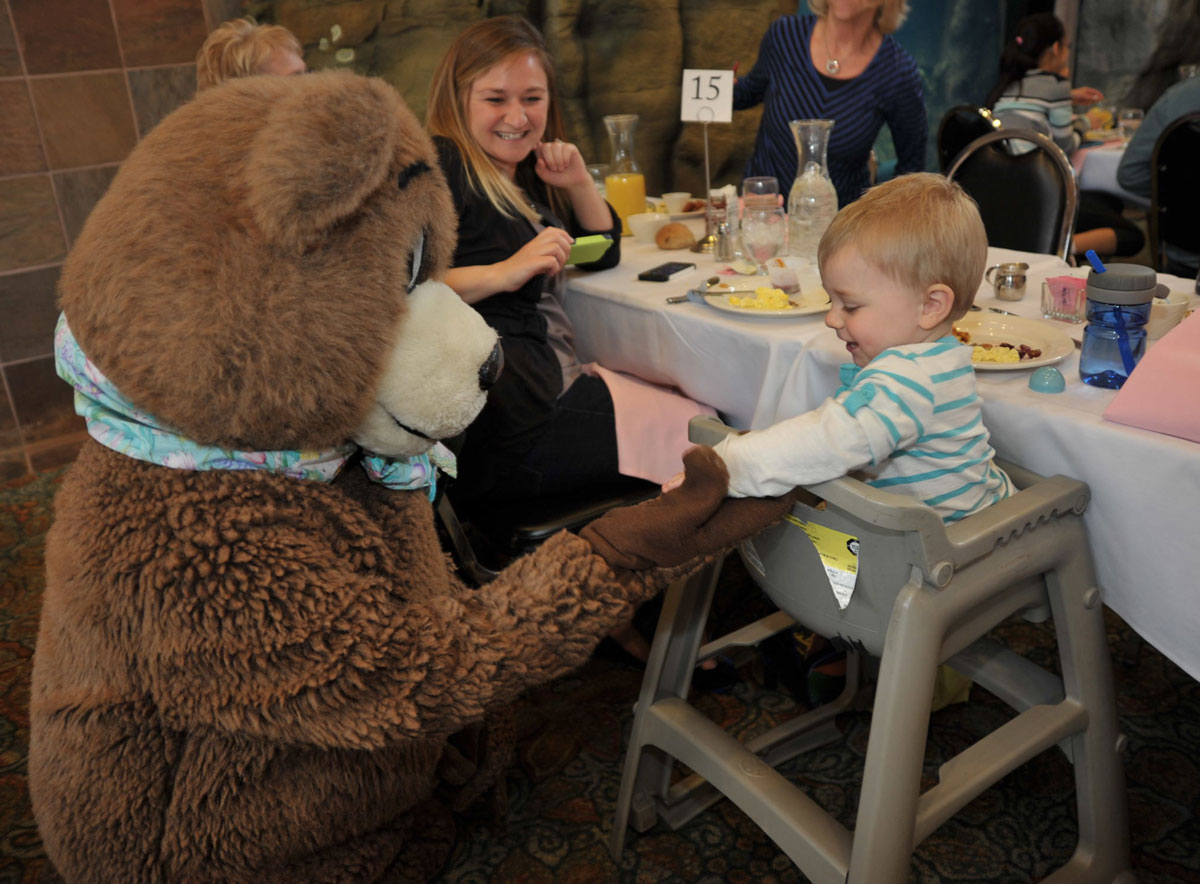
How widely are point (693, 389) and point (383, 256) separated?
39.3 inches

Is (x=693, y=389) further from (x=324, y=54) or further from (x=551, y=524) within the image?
(x=324, y=54)

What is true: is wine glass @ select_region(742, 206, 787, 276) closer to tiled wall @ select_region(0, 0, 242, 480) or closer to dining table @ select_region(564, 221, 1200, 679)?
dining table @ select_region(564, 221, 1200, 679)

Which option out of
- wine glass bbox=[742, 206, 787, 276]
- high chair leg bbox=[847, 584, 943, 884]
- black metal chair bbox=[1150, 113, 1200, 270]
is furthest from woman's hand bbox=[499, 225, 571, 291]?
black metal chair bbox=[1150, 113, 1200, 270]

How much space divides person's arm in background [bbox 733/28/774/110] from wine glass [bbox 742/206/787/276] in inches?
42.1

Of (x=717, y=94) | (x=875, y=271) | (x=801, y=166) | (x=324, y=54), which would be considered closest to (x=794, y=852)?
(x=875, y=271)

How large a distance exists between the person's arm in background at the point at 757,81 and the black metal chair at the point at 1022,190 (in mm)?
676

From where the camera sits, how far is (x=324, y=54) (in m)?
3.56

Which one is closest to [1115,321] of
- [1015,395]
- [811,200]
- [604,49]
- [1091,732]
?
[1015,395]

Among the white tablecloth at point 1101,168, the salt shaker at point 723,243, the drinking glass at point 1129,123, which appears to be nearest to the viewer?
the salt shaker at point 723,243

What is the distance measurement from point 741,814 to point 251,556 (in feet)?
3.32

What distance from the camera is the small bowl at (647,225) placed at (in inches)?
91.0

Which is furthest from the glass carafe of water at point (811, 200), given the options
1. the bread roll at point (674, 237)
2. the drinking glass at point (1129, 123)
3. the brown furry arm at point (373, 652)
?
the drinking glass at point (1129, 123)

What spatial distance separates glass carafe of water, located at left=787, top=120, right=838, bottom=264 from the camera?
6.56ft

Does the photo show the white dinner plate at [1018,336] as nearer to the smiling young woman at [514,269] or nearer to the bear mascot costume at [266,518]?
the bear mascot costume at [266,518]
